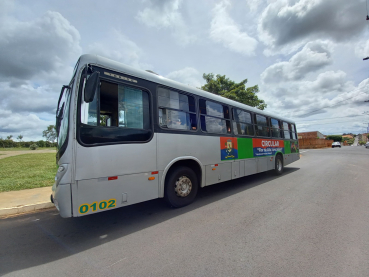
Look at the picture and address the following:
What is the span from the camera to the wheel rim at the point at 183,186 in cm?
443

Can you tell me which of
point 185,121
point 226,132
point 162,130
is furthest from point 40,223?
point 226,132

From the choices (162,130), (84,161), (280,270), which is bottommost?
(280,270)

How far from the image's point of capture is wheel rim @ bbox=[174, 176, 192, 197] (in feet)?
14.5

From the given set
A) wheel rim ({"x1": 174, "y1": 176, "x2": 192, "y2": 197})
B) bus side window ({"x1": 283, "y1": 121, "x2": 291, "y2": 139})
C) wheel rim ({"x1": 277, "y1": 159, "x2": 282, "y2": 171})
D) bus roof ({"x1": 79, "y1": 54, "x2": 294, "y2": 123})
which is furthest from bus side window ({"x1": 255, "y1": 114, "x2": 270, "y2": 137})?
wheel rim ({"x1": 174, "y1": 176, "x2": 192, "y2": 197})

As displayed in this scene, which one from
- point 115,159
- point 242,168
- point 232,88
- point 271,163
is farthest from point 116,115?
point 232,88

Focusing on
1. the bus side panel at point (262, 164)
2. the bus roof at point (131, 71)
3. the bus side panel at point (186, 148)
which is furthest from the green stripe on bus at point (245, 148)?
the bus roof at point (131, 71)

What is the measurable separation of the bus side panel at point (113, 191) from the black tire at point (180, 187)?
0.39 metres

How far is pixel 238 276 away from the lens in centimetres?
224

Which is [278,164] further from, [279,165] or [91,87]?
[91,87]

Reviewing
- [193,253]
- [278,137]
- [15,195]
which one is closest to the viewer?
[193,253]

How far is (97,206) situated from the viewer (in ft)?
10.2

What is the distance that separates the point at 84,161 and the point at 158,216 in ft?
6.52

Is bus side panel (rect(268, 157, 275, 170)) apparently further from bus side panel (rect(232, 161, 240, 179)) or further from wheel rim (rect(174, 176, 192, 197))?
wheel rim (rect(174, 176, 192, 197))

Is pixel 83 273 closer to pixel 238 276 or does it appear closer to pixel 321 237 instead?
pixel 238 276
